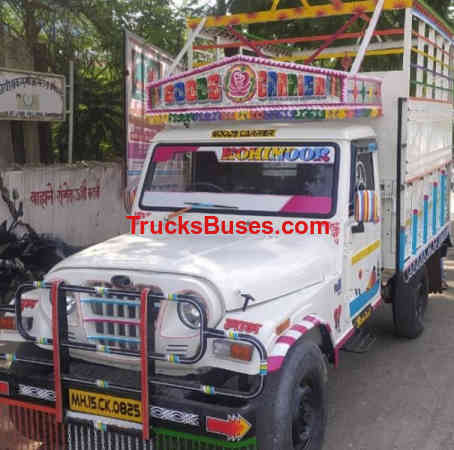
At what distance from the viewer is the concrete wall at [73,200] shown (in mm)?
7609

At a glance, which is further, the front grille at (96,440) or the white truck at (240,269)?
the front grille at (96,440)

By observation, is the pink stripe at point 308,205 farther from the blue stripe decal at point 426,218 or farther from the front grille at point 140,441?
the blue stripe decal at point 426,218

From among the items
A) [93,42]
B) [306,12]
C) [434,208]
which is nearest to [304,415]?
[306,12]

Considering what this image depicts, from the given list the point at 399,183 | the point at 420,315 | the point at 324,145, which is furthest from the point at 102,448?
the point at 420,315

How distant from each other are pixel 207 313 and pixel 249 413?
56cm

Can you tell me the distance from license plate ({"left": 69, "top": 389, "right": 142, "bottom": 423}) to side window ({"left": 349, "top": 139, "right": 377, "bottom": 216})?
7.02 ft

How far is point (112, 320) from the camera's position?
334 centimetres

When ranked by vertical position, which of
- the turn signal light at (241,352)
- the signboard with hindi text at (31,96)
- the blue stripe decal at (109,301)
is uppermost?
the signboard with hindi text at (31,96)

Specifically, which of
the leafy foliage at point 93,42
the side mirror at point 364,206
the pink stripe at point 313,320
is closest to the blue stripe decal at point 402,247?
the side mirror at point 364,206

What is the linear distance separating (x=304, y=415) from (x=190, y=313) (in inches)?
37.8

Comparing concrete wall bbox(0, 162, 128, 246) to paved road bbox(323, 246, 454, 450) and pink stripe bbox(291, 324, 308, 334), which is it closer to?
paved road bbox(323, 246, 454, 450)

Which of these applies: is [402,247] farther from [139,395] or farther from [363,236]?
[139,395]

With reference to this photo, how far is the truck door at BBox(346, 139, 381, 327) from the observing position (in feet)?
14.2

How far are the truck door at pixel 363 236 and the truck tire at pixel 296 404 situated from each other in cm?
98
